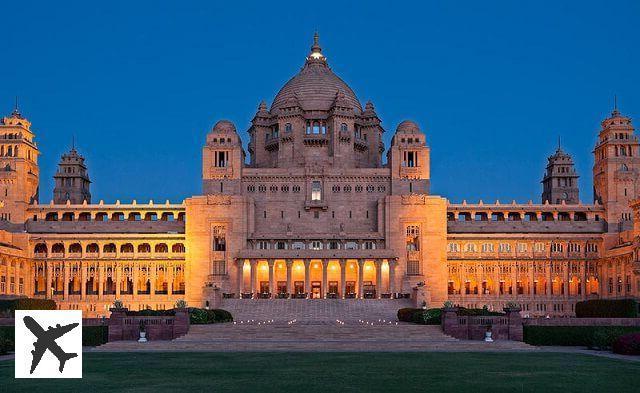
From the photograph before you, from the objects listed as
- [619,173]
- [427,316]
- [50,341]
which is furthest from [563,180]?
[50,341]

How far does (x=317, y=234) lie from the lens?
126562 mm

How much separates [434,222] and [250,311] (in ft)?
114

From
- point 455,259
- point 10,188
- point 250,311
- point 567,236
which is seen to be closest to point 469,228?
point 455,259

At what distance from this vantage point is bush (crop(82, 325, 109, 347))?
60.0 metres

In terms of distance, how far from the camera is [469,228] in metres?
136

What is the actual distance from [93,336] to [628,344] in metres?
34.6

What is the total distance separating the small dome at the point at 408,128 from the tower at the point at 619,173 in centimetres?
2920

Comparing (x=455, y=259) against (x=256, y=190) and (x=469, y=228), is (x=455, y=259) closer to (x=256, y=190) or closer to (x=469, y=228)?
(x=469, y=228)

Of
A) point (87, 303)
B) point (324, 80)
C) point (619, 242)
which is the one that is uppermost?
point (324, 80)

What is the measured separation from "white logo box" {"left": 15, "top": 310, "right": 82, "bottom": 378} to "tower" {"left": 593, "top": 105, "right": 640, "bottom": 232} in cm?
11699

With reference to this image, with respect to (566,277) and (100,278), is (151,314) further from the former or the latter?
(566,277)

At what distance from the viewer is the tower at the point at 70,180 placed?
A: 159375mm

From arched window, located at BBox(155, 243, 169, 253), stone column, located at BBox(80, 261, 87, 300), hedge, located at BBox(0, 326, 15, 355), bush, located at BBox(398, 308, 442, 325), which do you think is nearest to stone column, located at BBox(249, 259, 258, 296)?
arched window, located at BBox(155, 243, 169, 253)

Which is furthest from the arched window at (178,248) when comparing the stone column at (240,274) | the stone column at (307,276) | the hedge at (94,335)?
the hedge at (94,335)
